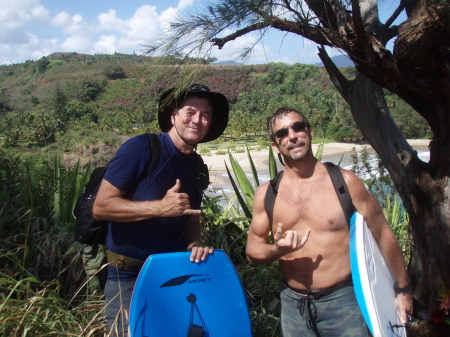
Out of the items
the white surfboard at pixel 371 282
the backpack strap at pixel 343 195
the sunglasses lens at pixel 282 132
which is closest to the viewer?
the white surfboard at pixel 371 282

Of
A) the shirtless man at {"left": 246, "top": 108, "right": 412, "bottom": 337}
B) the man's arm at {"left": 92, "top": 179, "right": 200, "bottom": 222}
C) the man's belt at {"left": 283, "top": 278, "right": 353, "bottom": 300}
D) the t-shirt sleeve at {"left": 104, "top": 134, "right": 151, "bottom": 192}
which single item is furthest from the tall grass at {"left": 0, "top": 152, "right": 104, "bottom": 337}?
the man's belt at {"left": 283, "top": 278, "right": 353, "bottom": 300}

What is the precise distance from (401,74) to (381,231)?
894 mm

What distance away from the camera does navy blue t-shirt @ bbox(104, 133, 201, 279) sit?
1784mm

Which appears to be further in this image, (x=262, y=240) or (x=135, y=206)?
(x=262, y=240)

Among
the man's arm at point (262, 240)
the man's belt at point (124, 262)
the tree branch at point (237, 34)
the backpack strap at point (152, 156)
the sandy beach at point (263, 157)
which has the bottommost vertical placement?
the sandy beach at point (263, 157)

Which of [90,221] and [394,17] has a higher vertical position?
[394,17]

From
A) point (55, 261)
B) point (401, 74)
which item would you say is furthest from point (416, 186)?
point (55, 261)

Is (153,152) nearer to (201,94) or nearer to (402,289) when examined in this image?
(201,94)

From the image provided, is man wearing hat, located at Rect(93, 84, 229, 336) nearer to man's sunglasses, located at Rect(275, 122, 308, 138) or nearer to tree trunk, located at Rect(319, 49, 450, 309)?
man's sunglasses, located at Rect(275, 122, 308, 138)

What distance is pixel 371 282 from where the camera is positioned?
1684 mm

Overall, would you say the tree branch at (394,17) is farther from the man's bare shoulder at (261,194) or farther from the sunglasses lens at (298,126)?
the man's bare shoulder at (261,194)

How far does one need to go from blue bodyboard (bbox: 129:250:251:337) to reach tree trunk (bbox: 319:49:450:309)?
1408 millimetres

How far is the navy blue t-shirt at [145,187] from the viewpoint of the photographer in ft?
5.85

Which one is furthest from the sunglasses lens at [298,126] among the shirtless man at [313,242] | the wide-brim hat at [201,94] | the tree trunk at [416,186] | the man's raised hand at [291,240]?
the tree trunk at [416,186]
